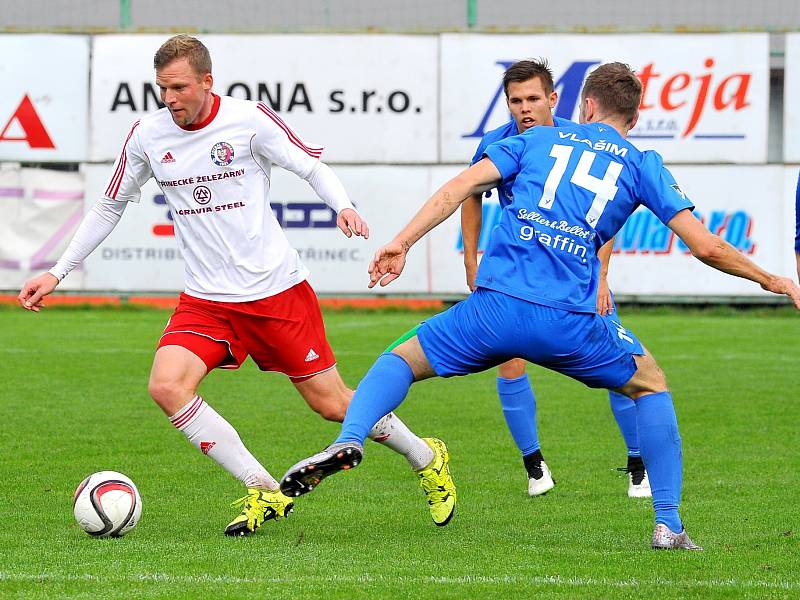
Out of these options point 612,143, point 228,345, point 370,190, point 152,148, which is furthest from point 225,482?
point 370,190

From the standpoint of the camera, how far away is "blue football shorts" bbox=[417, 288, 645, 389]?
532 centimetres

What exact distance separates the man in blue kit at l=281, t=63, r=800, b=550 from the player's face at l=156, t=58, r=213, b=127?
1356mm

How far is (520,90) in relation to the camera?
6.91 metres

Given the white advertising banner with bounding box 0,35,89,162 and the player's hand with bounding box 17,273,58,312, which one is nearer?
the player's hand with bounding box 17,273,58,312

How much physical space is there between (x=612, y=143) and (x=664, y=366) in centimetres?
846

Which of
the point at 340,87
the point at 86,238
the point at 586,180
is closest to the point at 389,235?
the point at 340,87

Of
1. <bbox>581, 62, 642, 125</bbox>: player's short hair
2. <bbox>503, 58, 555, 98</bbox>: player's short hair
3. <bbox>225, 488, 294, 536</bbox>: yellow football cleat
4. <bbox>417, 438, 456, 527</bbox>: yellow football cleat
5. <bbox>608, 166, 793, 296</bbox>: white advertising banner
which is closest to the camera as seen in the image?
<bbox>581, 62, 642, 125</bbox>: player's short hair

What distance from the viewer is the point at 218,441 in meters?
6.12

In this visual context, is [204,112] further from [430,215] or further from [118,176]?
[430,215]

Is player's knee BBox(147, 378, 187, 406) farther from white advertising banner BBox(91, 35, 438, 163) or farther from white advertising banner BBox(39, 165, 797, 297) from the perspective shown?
white advertising banner BBox(91, 35, 438, 163)

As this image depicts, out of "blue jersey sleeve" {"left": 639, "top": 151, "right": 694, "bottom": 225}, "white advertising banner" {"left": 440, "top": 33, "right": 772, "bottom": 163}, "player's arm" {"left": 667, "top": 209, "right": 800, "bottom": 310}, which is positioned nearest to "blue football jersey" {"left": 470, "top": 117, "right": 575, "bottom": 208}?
"blue jersey sleeve" {"left": 639, "top": 151, "right": 694, "bottom": 225}

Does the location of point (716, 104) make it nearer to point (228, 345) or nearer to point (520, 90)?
point (520, 90)

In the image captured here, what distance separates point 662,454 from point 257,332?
6.44 feet

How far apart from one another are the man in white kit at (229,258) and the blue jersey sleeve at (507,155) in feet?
2.98
